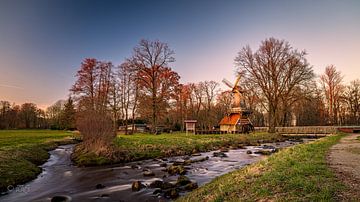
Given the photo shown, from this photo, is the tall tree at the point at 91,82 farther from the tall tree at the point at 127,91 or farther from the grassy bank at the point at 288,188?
the grassy bank at the point at 288,188

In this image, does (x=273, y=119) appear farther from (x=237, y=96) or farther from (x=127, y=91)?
(x=127, y=91)

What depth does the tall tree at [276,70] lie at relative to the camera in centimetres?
3941

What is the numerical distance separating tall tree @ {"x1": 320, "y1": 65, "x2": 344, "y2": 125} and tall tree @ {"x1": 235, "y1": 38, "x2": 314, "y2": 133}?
2260 cm

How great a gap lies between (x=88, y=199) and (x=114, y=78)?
3630 cm

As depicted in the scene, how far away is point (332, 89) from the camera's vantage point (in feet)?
190

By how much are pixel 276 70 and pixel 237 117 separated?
11.0 meters

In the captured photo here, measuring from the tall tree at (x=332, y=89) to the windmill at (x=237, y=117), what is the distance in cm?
2532

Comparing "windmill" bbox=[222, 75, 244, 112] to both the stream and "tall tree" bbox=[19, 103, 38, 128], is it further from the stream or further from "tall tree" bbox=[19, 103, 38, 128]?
"tall tree" bbox=[19, 103, 38, 128]

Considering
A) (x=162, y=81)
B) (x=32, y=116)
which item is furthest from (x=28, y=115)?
(x=162, y=81)

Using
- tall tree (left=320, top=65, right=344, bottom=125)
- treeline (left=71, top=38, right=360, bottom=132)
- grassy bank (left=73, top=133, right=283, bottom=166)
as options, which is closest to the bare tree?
→ tall tree (left=320, top=65, right=344, bottom=125)

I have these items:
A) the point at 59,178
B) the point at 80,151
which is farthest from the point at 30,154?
the point at 59,178

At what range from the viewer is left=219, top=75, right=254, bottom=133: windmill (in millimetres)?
44562

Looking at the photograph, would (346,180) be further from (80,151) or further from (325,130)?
(325,130)

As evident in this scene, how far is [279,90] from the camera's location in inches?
1598
